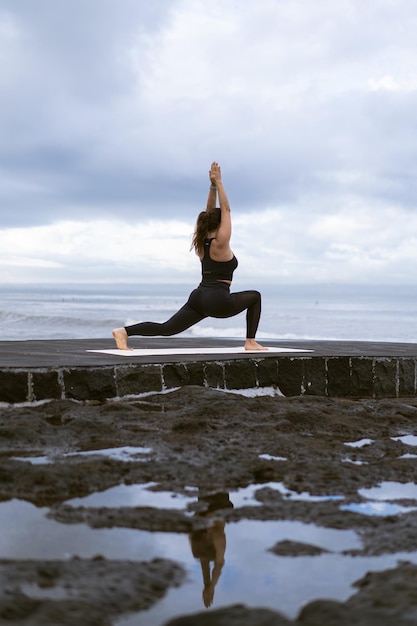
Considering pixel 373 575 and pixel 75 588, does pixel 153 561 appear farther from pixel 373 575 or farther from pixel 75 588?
pixel 373 575

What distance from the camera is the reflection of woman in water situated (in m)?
1.98

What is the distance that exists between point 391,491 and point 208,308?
4.14 m

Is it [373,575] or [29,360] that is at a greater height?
[29,360]

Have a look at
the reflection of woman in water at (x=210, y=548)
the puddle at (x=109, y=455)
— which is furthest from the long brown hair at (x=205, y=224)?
the reflection of woman in water at (x=210, y=548)

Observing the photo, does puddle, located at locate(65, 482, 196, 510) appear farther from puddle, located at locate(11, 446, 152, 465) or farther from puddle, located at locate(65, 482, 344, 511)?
puddle, located at locate(11, 446, 152, 465)

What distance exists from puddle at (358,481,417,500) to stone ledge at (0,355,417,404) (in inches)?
119

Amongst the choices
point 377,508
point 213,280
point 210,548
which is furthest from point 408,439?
point 213,280

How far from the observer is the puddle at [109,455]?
11.0 ft

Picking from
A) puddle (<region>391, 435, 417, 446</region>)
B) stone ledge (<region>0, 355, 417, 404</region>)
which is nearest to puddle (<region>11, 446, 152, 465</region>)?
puddle (<region>391, 435, 417, 446</region>)

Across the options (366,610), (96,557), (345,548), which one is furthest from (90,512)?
(366,610)

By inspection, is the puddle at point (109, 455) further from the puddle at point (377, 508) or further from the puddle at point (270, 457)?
the puddle at point (377, 508)

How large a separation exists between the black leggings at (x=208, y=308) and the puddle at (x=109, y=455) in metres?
3.34

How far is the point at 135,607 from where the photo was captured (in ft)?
5.91

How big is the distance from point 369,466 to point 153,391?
2.77 m
